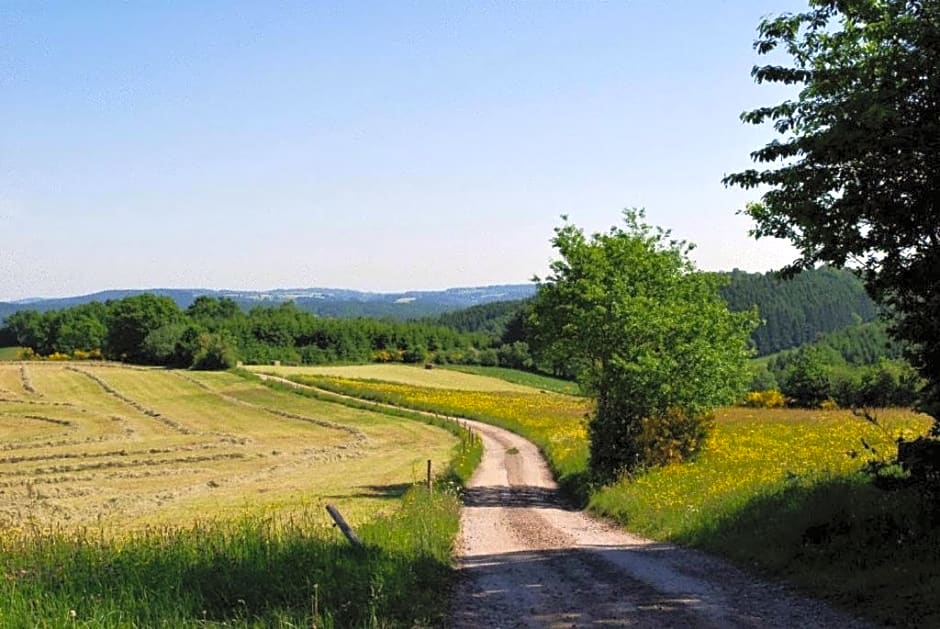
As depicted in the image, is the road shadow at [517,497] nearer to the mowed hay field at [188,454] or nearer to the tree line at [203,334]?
the mowed hay field at [188,454]

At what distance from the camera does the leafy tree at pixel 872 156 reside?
11.7 meters

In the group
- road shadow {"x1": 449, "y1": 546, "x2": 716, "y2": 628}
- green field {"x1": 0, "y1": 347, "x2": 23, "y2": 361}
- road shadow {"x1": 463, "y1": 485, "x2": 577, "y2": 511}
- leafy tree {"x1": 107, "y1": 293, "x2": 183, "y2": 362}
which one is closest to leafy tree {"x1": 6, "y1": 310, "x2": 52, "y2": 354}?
green field {"x1": 0, "y1": 347, "x2": 23, "y2": 361}

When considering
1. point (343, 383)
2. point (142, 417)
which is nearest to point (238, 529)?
point (142, 417)

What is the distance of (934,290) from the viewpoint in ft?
42.5

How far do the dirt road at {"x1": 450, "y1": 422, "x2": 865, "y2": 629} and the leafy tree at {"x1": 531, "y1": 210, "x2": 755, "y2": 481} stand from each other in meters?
7.76

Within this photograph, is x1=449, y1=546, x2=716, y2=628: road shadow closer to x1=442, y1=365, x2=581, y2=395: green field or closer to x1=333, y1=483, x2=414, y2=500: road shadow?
x1=333, y1=483, x2=414, y2=500: road shadow

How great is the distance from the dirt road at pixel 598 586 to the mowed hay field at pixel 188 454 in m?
7.23

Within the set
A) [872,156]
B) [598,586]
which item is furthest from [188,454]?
[872,156]

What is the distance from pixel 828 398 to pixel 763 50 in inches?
2874

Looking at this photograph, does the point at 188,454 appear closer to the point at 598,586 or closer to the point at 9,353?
the point at 598,586

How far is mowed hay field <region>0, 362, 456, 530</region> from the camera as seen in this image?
33.2 meters

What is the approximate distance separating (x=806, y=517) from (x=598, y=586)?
4852mm

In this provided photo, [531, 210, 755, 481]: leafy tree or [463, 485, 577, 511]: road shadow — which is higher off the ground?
[531, 210, 755, 481]: leafy tree

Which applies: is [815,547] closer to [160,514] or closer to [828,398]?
[160,514]
